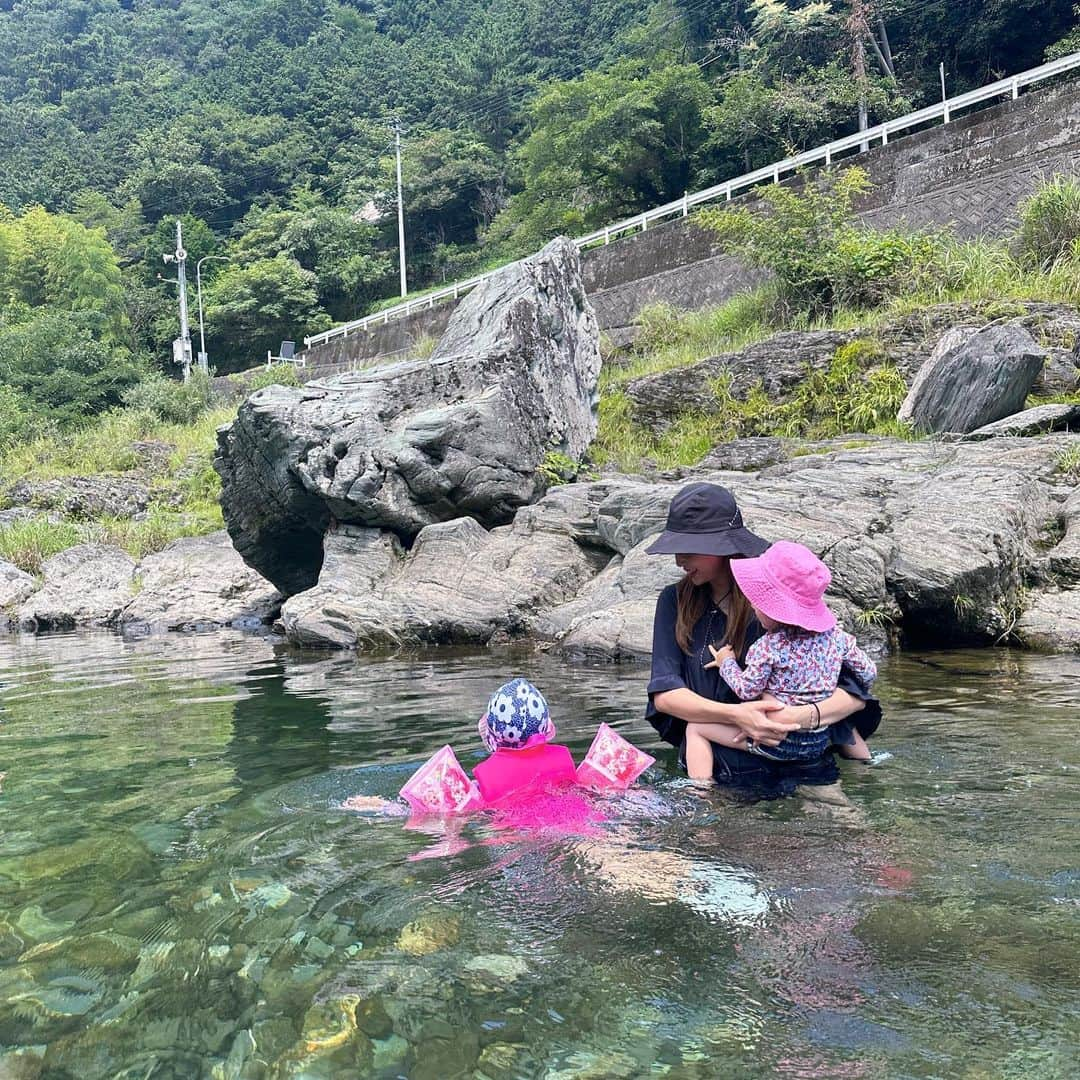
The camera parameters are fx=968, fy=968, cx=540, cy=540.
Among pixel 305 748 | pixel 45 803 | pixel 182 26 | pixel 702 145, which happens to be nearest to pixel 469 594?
pixel 305 748

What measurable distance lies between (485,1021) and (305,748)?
137 inches

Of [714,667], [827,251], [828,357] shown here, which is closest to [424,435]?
[828,357]

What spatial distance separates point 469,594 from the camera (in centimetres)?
985

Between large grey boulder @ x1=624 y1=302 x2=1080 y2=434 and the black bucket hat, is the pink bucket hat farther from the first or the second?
large grey boulder @ x1=624 y1=302 x2=1080 y2=434

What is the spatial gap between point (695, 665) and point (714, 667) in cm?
11

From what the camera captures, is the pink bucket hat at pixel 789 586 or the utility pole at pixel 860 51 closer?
the pink bucket hat at pixel 789 586

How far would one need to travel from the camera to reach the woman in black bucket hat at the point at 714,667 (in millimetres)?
3729

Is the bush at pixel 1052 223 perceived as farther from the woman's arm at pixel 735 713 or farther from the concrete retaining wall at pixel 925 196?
the woman's arm at pixel 735 713

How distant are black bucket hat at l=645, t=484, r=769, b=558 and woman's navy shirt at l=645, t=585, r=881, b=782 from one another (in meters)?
0.29

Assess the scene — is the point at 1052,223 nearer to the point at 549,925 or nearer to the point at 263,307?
the point at 549,925

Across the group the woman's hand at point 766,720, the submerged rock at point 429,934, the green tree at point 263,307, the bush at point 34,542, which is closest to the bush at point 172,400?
the bush at point 34,542

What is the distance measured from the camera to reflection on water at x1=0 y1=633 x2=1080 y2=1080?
6.54 feet

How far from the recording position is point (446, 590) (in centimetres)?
997

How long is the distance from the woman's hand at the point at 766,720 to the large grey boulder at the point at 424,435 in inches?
303
